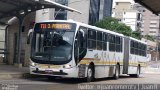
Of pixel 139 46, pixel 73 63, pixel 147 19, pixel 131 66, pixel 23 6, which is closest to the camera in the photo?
pixel 73 63

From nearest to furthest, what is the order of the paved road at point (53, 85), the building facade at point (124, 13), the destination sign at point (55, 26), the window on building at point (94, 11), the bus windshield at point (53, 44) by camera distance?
1. the paved road at point (53, 85)
2. the bus windshield at point (53, 44)
3. the destination sign at point (55, 26)
4. the window on building at point (94, 11)
5. the building facade at point (124, 13)

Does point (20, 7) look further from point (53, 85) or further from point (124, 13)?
point (124, 13)

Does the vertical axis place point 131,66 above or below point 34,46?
below

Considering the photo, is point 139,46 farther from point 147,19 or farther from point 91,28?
point 147,19

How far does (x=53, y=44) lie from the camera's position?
20062 millimetres

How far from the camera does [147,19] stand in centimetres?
19688

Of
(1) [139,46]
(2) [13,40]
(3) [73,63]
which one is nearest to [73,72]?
(3) [73,63]

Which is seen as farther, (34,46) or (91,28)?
(91,28)

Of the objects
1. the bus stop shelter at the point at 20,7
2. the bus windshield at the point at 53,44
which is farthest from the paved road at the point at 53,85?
the bus stop shelter at the point at 20,7

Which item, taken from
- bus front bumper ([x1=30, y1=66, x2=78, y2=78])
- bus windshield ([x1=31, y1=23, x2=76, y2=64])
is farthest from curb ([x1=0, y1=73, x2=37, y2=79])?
bus front bumper ([x1=30, y1=66, x2=78, y2=78])

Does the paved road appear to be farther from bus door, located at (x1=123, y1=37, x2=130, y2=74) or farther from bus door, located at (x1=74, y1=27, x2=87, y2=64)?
bus door, located at (x1=123, y1=37, x2=130, y2=74)

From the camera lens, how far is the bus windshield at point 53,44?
19844mm

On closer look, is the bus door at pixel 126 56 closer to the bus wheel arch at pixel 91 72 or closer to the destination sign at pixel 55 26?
the bus wheel arch at pixel 91 72

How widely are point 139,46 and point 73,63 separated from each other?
1568 centimetres
